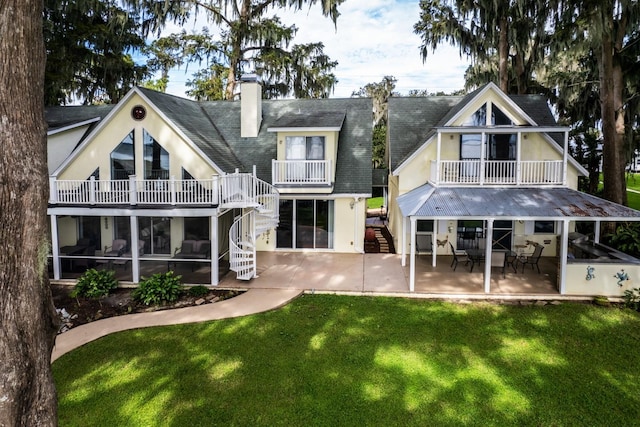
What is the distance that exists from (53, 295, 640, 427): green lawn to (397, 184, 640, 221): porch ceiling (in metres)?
2.63

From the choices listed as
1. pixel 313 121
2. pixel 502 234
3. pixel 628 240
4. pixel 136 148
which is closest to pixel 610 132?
pixel 628 240

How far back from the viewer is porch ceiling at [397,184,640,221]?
10944 mm

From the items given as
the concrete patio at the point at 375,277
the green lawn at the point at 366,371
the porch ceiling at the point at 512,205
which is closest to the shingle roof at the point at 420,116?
the porch ceiling at the point at 512,205

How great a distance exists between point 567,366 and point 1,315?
341 inches

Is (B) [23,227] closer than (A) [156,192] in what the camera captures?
Yes

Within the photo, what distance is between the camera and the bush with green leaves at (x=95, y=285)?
11176 millimetres

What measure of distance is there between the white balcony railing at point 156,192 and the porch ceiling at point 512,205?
5.29m

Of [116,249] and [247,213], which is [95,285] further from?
[247,213]

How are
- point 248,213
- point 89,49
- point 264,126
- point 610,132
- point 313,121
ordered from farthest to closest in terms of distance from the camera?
point 89,49 < point 264,126 < point 313,121 < point 610,132 < point 248,213

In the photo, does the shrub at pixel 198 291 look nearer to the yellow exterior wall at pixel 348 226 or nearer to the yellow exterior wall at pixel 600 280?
the yellow exterior wall at pixel 348 226

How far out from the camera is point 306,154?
A: 15586 millimetres

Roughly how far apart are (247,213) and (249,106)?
6779 mm

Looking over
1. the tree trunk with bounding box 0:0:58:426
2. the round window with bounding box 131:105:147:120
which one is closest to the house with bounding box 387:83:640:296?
the tree trunk with bounding box 0:0:58:426

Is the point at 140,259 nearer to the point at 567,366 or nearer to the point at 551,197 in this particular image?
the point at 567,366
